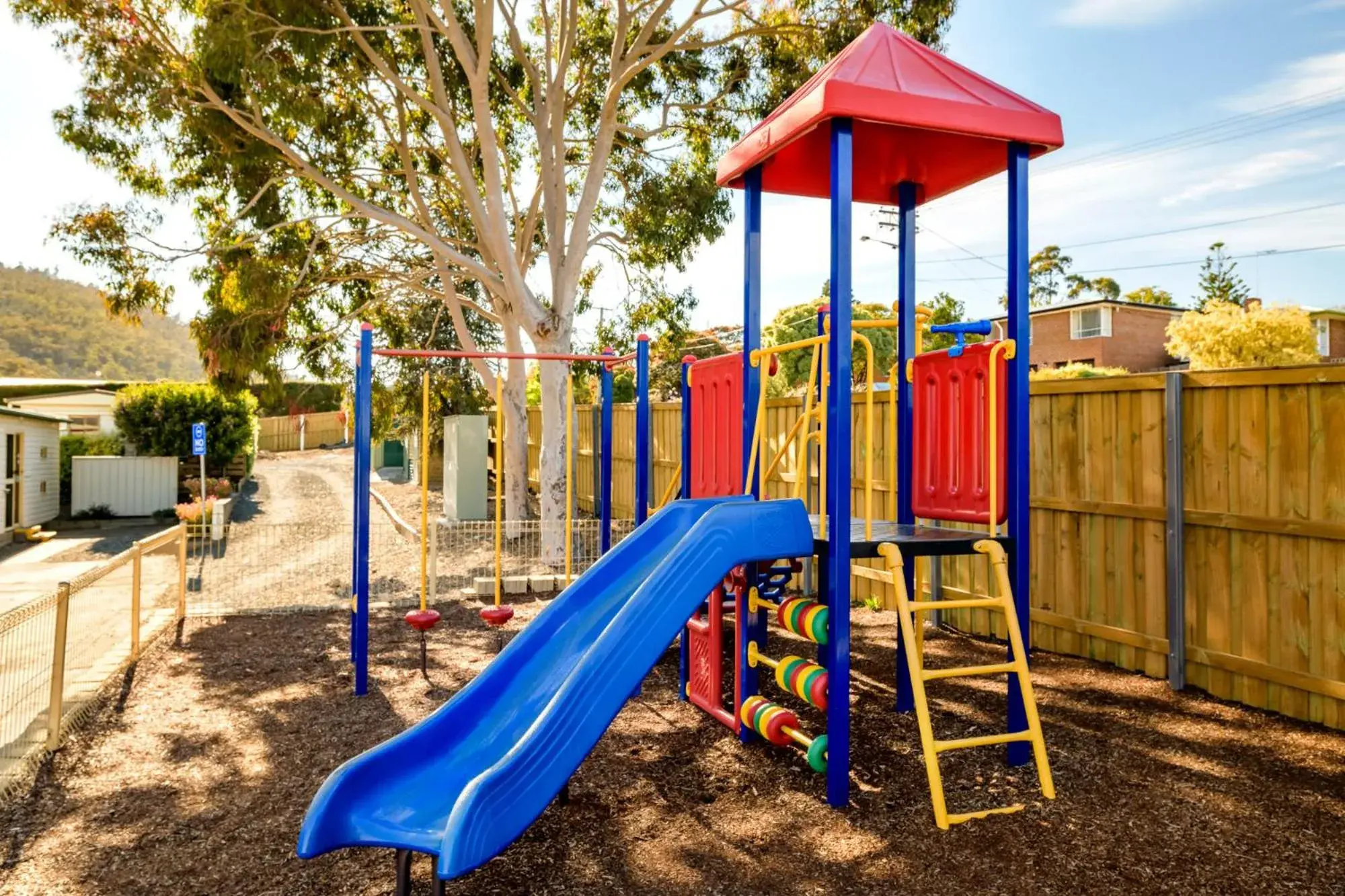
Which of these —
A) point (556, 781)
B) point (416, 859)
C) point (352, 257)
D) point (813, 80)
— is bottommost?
point (416, 859)

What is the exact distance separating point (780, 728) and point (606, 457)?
3.79 m

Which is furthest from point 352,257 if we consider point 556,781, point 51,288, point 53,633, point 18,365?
point 51,288

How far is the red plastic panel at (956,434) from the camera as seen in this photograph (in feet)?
15.5

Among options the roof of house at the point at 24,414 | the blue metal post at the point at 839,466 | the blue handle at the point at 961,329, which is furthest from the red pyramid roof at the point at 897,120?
the roof of house at the point at 24,414

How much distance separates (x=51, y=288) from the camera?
122500 mm

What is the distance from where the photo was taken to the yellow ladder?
3.84 m

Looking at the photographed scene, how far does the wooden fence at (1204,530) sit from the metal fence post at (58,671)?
6.37 m

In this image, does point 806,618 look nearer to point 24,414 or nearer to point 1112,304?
point 24,414

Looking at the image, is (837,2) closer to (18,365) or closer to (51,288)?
(18,365)

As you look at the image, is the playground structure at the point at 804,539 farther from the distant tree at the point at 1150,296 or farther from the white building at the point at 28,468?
the distant tree at the point at 1150,296

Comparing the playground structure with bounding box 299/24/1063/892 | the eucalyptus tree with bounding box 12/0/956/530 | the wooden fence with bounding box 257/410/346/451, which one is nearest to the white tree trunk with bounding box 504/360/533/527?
the eucalyptus tree with bounding box 12/0/956/530

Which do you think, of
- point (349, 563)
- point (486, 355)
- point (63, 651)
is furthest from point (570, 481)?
point (63, 651)

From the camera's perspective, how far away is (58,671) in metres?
4.94

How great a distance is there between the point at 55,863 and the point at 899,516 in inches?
182
